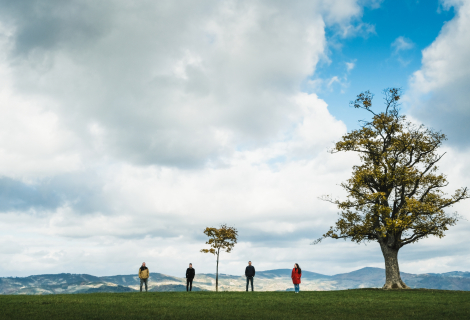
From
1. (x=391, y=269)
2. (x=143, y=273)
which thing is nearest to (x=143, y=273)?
(x=143, y=273)

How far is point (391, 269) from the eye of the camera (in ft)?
128

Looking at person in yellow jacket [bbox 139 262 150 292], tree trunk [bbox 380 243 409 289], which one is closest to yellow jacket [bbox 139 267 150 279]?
person in yellow jacket [bbox 139 262 150 292]

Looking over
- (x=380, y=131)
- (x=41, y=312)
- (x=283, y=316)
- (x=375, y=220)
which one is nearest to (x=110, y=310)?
(x=41, y=312)

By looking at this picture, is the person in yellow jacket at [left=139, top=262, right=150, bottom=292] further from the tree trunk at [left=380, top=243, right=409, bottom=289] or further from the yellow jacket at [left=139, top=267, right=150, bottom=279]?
the tree trunk at [left=380, top=243, right=409, bottom=289]

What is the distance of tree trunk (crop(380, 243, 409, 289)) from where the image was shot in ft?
125

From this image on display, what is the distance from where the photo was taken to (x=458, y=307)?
803 inches

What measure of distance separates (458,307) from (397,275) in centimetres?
1946

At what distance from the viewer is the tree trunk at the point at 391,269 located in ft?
125

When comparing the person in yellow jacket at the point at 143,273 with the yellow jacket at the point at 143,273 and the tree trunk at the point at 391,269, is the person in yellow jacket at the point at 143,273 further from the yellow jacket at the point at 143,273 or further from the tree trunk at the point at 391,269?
the tree trunk at the point at 391,269

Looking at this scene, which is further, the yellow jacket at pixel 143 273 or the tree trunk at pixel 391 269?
the tree trunk at pixel 391 269

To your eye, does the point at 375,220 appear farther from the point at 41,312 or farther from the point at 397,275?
the point at 41,312

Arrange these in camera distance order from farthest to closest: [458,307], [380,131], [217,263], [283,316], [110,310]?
1. [217,263]
2. [380,131]
3. [458,307]
4. [110,310]
5. [283,316]

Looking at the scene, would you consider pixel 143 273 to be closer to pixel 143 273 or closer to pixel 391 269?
pixel 143 273

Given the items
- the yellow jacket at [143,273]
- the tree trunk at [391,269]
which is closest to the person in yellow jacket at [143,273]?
the yellow jacket at [143,273]
